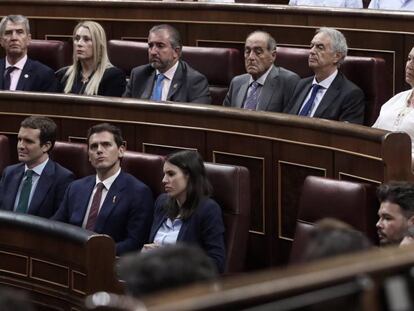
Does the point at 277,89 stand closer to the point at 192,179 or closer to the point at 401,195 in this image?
the point at 192,179

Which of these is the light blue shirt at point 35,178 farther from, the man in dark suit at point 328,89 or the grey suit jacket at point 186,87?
the man in dark suit at point 328,89

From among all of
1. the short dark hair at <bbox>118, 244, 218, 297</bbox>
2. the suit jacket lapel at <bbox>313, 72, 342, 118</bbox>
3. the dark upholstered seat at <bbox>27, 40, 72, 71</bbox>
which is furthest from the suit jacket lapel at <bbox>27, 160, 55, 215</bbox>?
the short dark hair at <bbox>118, 244, 218, 297</bbox>

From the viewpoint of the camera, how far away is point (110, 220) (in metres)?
2.06

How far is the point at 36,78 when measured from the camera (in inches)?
106

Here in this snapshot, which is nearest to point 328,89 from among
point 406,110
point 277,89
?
point 277,89

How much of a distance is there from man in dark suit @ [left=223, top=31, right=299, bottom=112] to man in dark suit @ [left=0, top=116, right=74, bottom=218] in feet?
1.43

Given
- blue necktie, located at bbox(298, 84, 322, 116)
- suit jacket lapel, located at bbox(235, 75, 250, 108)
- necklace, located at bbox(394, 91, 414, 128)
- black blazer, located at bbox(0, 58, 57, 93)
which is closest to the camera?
necklace, located at bbox(394, 91, 414, 128)

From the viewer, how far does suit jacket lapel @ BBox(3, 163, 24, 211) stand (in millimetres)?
2242

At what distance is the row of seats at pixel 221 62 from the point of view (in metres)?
2.33

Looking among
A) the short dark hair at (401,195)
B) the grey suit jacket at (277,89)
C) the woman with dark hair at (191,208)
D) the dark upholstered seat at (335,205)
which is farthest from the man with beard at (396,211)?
the grey suit jacket at (277,89)

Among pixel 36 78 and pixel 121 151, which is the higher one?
pixel 36 78

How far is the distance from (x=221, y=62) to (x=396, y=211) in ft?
3.55

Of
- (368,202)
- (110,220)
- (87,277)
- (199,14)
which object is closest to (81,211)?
(110,220)

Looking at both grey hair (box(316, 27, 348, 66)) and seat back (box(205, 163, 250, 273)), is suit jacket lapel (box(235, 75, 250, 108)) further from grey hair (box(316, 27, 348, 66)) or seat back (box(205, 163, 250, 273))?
seat back (box(205, 163, 250, 273))
